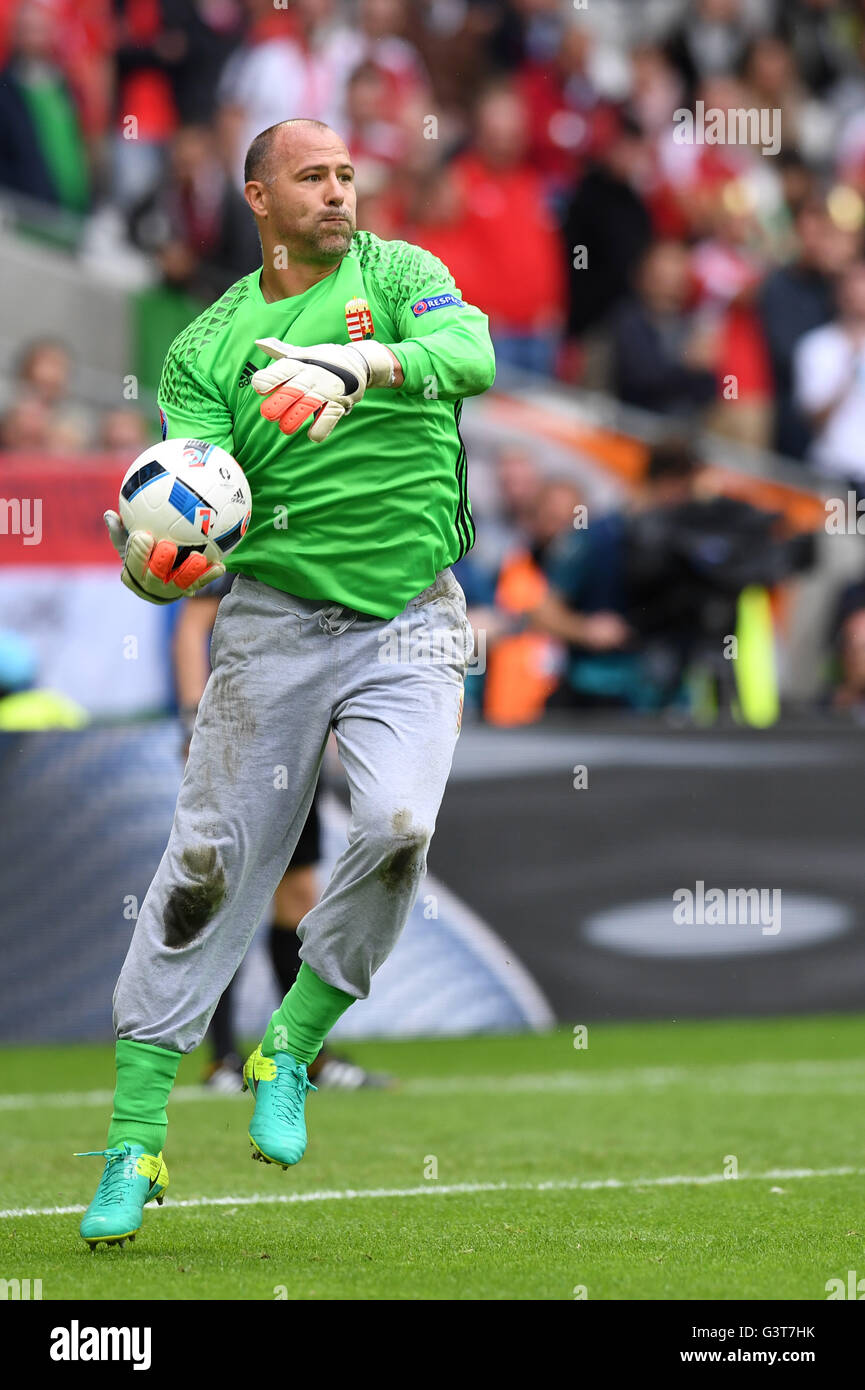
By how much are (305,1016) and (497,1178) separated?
131cm

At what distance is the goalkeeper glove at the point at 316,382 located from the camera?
470 cm

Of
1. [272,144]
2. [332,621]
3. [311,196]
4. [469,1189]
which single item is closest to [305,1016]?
[332,621]

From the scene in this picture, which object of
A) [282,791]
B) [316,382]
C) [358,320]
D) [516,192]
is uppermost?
[516,192]

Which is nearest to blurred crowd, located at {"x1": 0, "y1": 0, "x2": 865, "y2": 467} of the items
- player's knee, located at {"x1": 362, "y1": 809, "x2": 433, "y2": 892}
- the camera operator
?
the camera operator

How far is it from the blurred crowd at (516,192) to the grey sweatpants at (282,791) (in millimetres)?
6164

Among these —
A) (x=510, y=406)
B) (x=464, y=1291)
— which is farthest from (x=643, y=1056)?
(x=510, y=406)

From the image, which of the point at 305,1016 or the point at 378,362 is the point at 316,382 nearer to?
the point at 378,362

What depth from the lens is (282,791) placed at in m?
5.24

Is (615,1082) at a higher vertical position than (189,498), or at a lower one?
lower

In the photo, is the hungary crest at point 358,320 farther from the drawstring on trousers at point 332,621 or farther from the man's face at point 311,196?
the drawstring on trousers at point 332,621

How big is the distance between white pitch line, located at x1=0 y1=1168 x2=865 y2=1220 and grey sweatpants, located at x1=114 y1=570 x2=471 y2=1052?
0.89 m

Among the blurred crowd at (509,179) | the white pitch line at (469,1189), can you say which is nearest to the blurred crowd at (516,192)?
the blurred crowd at (509,179)

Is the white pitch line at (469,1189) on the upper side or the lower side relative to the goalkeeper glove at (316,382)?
lower
